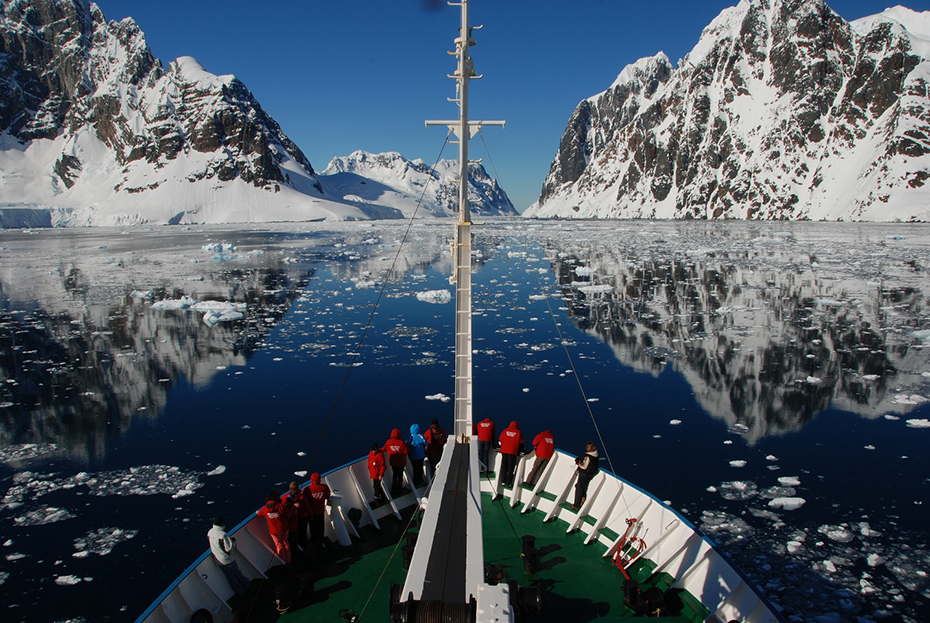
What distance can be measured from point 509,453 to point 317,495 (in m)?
3.02

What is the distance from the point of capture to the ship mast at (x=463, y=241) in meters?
7.92

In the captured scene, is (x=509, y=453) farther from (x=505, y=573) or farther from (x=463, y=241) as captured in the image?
(x=463, y=241)

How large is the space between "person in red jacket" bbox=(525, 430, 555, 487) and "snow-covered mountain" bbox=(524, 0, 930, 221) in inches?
4450

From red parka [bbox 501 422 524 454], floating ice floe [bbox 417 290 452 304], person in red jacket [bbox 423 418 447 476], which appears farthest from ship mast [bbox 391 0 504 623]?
floating ice floe [bbox 417 290 452 304]

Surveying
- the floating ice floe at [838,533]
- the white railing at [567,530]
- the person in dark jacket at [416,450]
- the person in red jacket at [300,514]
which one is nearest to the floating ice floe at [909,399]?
the floating ice floe at [838,533]

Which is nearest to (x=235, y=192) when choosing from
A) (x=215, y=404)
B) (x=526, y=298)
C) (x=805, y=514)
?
(x=526, y=298)

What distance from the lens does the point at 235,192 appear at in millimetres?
154625

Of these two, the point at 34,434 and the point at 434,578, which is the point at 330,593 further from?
the point at 34,434

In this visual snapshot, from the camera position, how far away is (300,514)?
710 cm

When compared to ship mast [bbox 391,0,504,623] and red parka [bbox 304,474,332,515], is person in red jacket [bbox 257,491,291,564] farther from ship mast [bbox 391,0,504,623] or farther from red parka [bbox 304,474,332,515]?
ship mast [bbox 391,0,504,623]

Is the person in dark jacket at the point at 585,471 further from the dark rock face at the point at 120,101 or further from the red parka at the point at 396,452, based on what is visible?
the dark rock face at the point at 120,101

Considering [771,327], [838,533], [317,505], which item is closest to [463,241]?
[317,505]

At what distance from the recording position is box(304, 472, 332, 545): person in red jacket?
715cm

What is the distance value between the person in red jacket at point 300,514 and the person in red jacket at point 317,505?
0.22 ft
